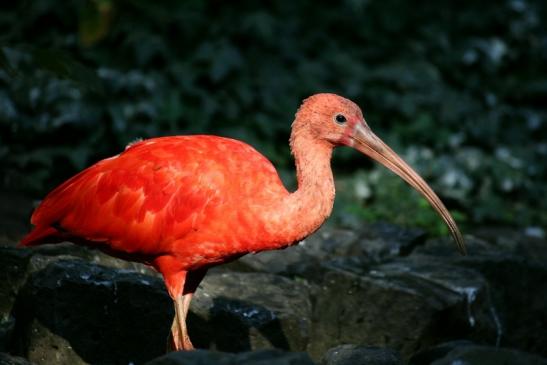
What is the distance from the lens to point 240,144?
18.7ft

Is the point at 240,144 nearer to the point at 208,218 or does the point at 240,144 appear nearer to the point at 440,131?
the point at 208,218

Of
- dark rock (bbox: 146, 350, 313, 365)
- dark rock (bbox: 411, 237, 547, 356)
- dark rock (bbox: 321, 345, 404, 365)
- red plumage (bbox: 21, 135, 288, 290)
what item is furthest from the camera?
dark rock (bbox: 411, 237, 547, 356)

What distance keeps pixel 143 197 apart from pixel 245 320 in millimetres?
1089

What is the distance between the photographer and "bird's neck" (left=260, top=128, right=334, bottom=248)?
5133mm

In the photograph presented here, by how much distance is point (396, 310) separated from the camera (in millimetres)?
6160

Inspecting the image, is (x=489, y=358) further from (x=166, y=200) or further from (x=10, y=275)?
(x=10, y=275)

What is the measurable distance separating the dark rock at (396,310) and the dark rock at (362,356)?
3.63 feet

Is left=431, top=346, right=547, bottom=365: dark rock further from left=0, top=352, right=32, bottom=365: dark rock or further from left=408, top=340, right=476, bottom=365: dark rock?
left=0, top=352, right=32, bottom=365: dark rock

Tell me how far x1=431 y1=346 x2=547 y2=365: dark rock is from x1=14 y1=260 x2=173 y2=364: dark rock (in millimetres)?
2057

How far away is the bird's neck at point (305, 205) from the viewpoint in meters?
5.13

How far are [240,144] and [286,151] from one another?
501 centimetres

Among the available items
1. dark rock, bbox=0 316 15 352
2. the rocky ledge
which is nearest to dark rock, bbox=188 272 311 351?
the rocky ledge

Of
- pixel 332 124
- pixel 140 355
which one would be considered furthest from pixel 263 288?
pixel 332 124

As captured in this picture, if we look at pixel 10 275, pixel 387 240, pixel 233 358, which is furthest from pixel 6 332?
pixel 387 240
